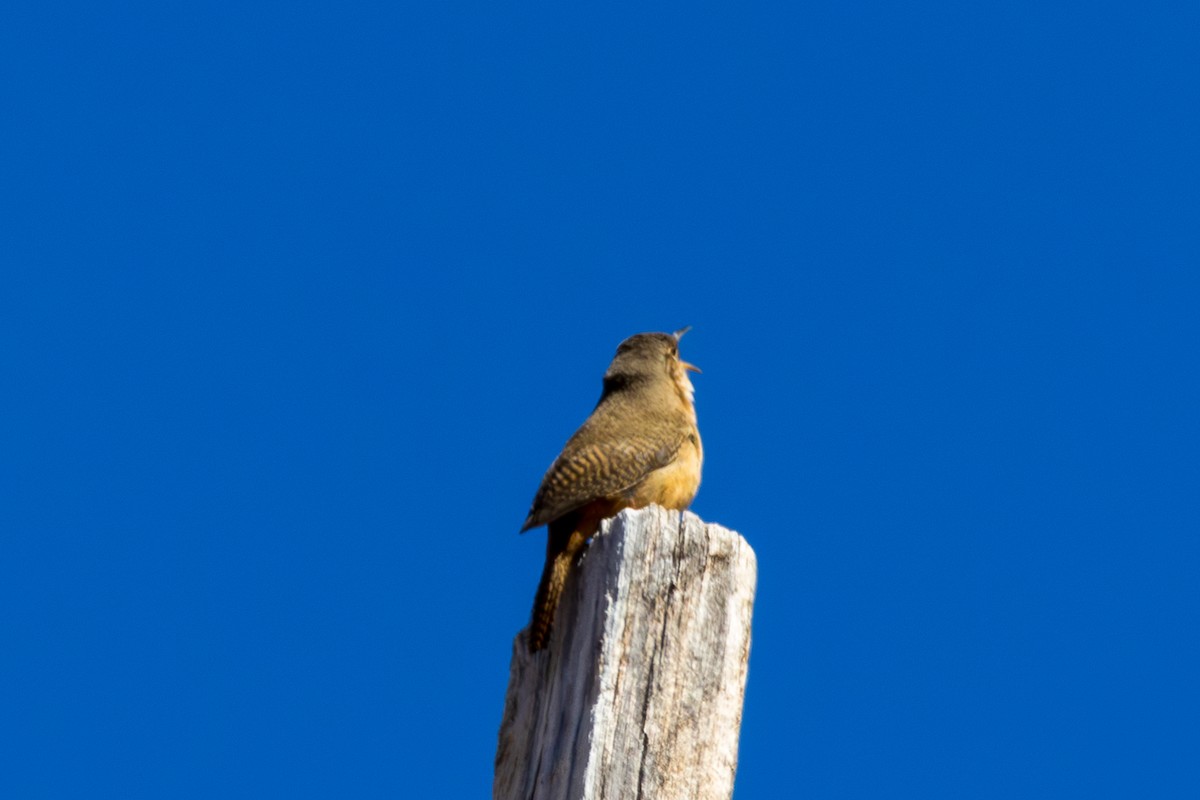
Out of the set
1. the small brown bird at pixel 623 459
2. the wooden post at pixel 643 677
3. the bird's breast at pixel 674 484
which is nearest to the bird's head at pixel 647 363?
the small brown bird at pixel 623 459

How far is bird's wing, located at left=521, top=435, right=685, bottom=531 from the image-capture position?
4930 mm

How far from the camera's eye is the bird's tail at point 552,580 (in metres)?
4.16

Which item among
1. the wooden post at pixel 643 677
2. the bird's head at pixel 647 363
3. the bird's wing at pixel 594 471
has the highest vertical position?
the bird's head at pixel 647 363

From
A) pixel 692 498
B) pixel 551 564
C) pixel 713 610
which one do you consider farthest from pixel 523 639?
pixel 692 498

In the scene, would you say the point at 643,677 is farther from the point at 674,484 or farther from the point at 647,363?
the point at 647,363

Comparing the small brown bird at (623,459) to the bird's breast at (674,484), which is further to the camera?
the bird's breast at (674,484)

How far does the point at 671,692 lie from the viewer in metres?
3.72

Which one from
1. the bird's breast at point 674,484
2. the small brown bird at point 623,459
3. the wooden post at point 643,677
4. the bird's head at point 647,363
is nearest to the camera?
the wooden post at point 643,677

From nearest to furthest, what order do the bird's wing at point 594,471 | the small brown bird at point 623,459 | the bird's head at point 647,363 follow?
the small brown bird at point 623,459 → the bird's wing at point 594,471 → the bird's head at point 647,363

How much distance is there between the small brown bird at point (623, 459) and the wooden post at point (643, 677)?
30 cm

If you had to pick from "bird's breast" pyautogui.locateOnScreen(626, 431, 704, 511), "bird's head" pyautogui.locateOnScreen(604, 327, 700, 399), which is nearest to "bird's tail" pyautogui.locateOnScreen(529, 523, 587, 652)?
"bird's breast" pyautogui.locateOnScreen(626, 431, 704, 511)

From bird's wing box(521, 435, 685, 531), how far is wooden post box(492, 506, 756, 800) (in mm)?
803

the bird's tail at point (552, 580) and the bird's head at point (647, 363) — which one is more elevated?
the bird's head at point (647, 363)

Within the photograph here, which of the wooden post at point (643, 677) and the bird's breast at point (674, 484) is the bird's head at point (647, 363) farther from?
the wooden post at point (643, 677)
